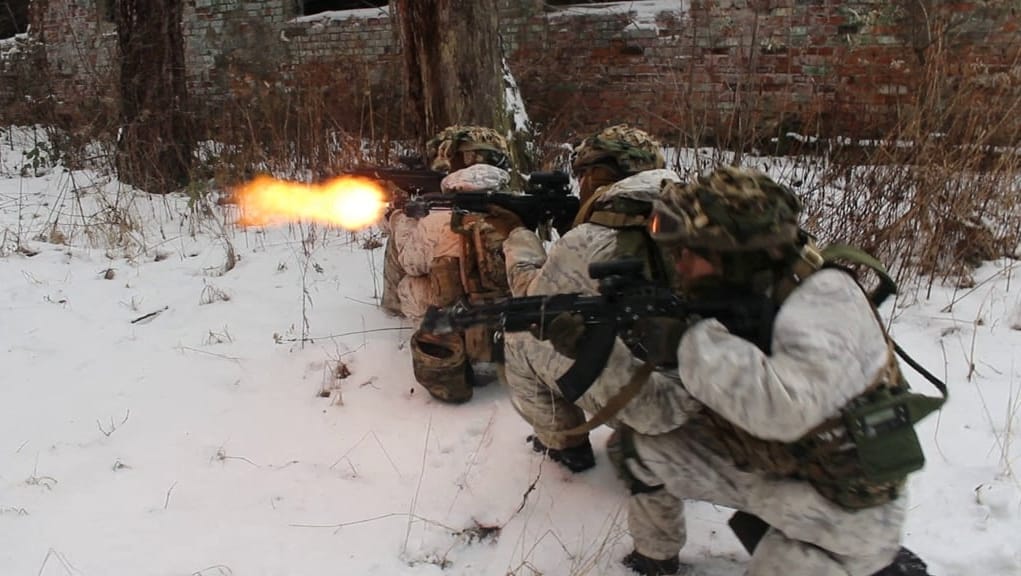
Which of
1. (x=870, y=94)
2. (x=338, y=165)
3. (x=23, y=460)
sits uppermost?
(x=870, y=94)

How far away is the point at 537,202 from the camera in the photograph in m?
3.12

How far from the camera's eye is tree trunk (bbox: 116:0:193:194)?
265 inches

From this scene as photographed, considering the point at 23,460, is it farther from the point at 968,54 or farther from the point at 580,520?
the point at 968,54

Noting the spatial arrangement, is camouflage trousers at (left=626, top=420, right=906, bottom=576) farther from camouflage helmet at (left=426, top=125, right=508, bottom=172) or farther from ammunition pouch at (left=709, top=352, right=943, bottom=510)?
camouflage helmet at (left=426, top=125, right=508, bottom=172)

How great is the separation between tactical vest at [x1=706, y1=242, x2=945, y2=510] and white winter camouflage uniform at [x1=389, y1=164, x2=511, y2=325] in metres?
1.74

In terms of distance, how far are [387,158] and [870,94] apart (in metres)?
4.27

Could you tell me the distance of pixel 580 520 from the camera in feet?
8.50

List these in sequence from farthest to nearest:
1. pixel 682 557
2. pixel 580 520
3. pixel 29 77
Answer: pixel 29 77 < pixel 580 520 < pixel 682 557

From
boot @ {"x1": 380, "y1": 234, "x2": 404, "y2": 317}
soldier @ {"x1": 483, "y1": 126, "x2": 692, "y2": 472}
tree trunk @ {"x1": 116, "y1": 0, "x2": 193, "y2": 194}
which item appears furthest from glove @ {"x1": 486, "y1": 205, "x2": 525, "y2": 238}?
tree trunk @ {"x1": 116, "y1": 0, "x2": 193, "y2": 194}

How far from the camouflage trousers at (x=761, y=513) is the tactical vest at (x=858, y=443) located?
0.14ft

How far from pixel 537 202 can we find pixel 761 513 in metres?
1.61

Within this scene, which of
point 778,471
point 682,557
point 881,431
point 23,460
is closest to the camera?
point 881,431

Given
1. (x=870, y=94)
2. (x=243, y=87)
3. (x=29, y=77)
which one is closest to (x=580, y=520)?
(x=870, y=94)

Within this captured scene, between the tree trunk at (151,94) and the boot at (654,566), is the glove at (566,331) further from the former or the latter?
the tree trunk at (151,94)
